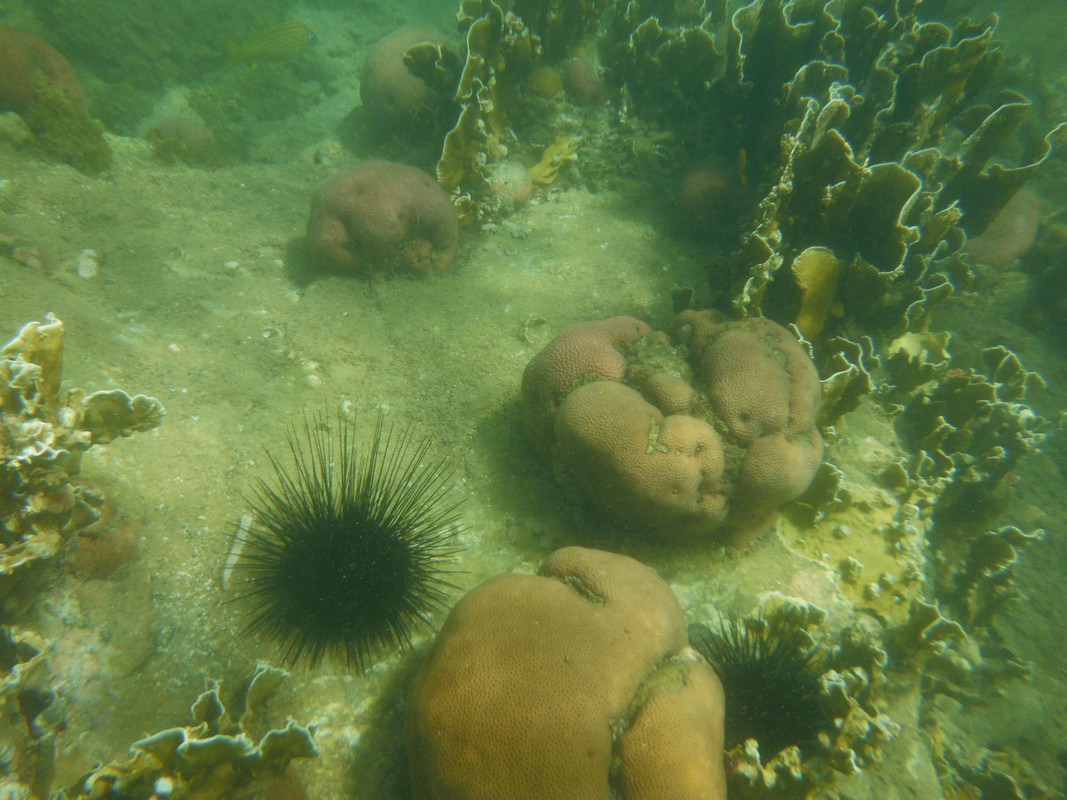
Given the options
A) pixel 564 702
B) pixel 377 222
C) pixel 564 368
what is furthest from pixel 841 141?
pixel 564 702

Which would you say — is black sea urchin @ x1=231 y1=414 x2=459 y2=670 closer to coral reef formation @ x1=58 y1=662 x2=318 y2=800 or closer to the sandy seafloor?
the sandy seafloor

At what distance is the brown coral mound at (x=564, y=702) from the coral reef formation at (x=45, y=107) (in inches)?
277

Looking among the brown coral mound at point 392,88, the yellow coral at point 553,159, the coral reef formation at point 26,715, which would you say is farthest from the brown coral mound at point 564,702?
the brown coral mound at point 392,88

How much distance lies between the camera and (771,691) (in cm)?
283

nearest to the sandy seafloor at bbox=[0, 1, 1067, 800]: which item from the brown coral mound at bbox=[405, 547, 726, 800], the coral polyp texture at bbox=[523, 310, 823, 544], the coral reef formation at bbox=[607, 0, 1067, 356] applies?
the coral polyp texture at bbox=[523, 310, 823, 544]

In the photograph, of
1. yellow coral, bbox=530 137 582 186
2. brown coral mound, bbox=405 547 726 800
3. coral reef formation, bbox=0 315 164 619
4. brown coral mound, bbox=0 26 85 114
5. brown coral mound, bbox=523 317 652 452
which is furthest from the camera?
yellow coral, bbox=530 137 582 186

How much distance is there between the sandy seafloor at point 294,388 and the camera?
2.80 m

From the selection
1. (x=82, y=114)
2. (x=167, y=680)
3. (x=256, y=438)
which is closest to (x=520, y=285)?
(x=256, y=438)

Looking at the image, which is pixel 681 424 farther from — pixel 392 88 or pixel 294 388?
pixel 392 88

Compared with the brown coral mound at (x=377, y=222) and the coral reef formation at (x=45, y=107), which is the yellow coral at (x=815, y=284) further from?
the coral reef formation at (x=45, y=107)

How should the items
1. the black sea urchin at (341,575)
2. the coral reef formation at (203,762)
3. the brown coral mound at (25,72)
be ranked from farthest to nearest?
1. the brown coral mound at (25,72)
2. the black sea urchin at (341,575)
3. the coral reef formation at (203,762)

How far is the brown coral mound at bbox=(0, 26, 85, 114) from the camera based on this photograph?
18.9ft

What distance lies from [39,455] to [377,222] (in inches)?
140

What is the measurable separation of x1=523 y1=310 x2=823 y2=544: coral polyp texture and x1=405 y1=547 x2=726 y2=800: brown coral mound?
2.41 feet
